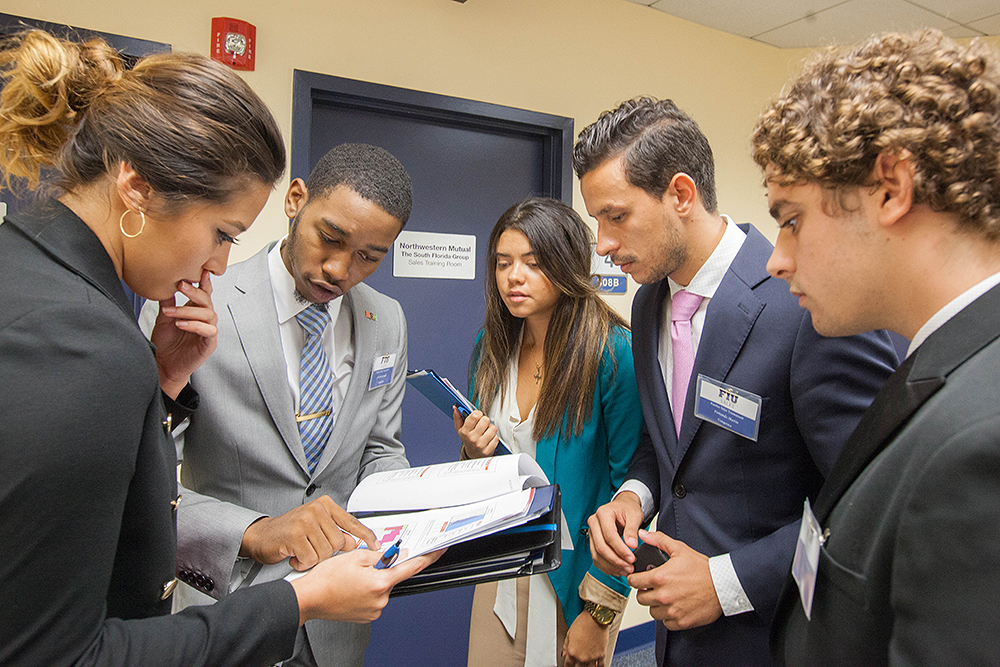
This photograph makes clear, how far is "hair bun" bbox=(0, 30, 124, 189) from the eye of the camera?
32.4 inches

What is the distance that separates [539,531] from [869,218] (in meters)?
0.72

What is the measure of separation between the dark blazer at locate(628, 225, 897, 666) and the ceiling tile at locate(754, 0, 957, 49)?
2355mm

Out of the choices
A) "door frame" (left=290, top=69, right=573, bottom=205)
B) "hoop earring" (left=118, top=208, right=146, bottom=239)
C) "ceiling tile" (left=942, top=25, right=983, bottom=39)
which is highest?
"ceiling tile" (left=942, top=25, right=983, bottom=39)

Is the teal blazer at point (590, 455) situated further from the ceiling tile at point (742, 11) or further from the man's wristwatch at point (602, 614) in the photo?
the ceiling tile at point (742, 11)

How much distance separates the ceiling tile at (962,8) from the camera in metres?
2.97

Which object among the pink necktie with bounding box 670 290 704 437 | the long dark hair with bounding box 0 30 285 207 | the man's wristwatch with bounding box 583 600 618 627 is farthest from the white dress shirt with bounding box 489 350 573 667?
the long dark hair with bounding box 0 30 285 207

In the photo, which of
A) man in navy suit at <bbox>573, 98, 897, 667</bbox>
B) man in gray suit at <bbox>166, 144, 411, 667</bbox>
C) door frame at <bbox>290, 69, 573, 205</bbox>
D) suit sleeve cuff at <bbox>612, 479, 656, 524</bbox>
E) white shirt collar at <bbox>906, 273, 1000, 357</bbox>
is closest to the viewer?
white shirt collar at <bbox>906, 273, 1000, 357</bbox>

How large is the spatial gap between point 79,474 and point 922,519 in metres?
0.86

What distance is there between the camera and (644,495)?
1.51 m

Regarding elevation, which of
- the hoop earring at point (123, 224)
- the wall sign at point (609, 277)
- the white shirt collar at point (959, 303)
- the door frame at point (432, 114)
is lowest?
the white shirt collar at point (959, 303)

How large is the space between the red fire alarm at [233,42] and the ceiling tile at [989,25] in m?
3.73

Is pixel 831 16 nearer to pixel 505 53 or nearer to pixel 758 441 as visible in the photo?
pixel 505 53

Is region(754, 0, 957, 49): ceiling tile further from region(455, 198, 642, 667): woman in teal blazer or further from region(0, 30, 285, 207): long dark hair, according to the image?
region(0, 30, 285, 207): long dark hair

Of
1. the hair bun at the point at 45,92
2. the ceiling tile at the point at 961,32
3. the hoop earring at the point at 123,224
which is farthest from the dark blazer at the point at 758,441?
the ceiling tile at the point at 961,32
